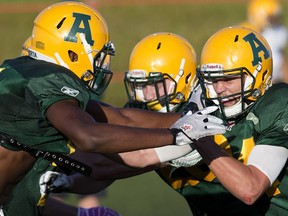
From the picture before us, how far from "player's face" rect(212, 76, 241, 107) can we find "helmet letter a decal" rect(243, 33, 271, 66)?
0.18m

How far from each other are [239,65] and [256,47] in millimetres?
189

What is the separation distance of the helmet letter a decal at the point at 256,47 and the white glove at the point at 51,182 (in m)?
1.45

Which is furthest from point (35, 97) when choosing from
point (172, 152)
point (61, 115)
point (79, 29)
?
point (172, 152)

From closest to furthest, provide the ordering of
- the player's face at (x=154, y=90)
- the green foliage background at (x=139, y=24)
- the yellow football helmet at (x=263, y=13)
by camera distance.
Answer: the player's face at (x=154, y=90) < the yellow football helmet at (x=263, y=13) < the green foliage background at (x=139, y=24)

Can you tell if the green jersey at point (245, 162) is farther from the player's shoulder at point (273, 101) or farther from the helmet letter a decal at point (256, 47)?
the helmet letter a decal at point (256, 47)

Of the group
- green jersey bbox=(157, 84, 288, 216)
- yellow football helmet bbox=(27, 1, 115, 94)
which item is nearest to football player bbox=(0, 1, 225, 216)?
yellow football helmet bbox=(27, 1, 115, 94)

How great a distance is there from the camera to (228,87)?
5.45 m

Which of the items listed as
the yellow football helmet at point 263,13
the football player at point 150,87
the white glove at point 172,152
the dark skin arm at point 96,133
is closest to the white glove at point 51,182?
the football player at point 150,87

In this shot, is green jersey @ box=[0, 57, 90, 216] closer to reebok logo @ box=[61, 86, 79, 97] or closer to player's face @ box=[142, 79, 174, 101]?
reebok logo @ box=[61, 86, 79, 97]

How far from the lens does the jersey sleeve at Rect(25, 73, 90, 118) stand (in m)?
4.55

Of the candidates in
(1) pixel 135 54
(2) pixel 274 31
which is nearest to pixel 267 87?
(1) pixel 135 54

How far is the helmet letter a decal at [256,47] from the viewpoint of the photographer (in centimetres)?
551

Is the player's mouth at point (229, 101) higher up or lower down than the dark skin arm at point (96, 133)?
lower down

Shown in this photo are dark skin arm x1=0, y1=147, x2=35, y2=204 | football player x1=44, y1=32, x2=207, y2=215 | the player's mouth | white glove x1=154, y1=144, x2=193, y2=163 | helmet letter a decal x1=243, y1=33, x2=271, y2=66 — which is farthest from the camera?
football player x1=44, y1=32, x2=207, y2=215
